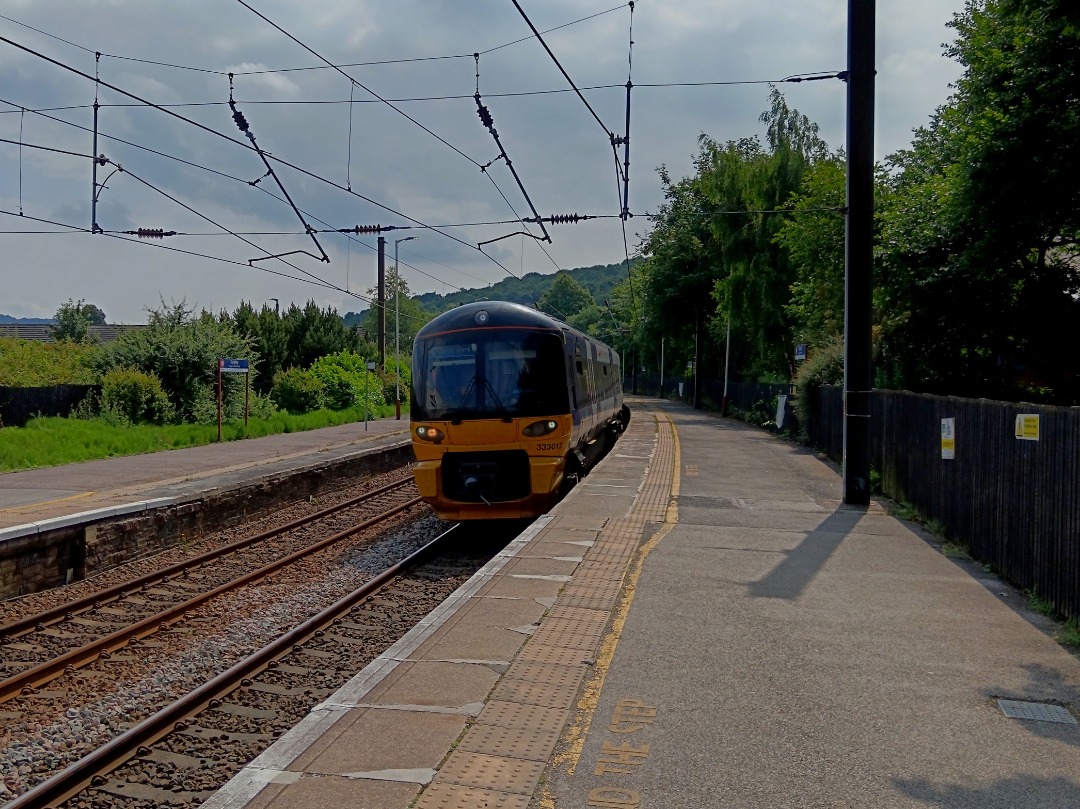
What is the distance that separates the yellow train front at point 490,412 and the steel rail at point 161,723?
9.13ft

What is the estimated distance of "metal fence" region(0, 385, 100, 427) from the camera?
952 inches

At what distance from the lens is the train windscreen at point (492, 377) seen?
11898 mm

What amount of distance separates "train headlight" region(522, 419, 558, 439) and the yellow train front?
0.5 inches

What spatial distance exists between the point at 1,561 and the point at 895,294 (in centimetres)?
1628

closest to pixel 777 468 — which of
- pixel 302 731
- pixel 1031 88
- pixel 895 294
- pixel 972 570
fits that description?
pixel 895 294

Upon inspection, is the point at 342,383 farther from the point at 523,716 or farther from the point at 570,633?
the point at 523,716

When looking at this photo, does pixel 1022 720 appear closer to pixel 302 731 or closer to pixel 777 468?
pixel 302 731

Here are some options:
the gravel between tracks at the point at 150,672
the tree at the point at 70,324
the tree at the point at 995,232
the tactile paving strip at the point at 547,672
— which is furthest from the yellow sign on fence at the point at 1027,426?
the tree at the point at 70,324

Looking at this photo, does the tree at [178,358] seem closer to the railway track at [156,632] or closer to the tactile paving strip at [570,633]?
the railway track at [156,632]

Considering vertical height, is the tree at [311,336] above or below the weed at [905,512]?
above

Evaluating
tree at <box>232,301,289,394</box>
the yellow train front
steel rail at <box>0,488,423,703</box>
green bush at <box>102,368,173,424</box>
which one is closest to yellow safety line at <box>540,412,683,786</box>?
Result: the yellow train front

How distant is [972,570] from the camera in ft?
29.3

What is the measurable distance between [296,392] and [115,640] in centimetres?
2800

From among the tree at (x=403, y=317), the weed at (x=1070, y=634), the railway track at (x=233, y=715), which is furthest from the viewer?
the tree at (x=403, y=317)
